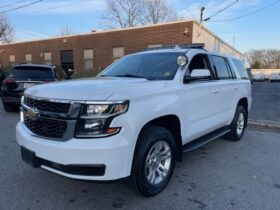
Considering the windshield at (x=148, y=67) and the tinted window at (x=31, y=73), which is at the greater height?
the windshield at (x=148, y=67)

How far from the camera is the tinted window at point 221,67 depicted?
4816 mm

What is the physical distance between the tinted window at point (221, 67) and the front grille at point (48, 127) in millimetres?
3158

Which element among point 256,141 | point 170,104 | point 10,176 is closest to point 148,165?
point 170,104

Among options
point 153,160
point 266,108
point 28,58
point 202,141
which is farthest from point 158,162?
point 28,58

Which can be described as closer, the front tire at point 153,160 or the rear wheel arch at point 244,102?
the front tire at point 153,160

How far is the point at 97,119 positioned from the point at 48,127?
0.64 m

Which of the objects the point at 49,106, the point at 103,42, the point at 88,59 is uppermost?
the point at 103,42

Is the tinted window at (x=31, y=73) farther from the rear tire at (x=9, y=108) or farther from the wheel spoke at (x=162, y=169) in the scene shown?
the wheel spoke at (x=162, y=169)

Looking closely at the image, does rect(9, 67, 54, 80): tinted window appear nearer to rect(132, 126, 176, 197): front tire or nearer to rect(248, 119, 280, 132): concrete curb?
rect(132, 126, 176, 197): front tire

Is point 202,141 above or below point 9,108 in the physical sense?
above

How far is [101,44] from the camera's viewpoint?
69.3 feet

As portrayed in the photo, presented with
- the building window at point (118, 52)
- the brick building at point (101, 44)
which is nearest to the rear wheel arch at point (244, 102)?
the brick building at point (101, 44)

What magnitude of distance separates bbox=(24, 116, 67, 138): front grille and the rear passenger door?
9.63 feet

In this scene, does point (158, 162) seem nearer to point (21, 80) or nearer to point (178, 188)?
point (178, 188)
